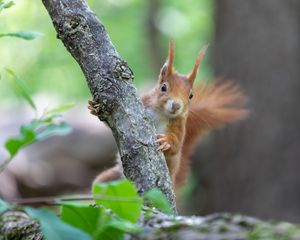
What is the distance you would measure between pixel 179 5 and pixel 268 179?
360cm

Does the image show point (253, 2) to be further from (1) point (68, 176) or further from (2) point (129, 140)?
(2) point (129, 140)

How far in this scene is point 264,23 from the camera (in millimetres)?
4754

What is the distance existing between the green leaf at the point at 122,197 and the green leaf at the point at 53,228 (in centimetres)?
5

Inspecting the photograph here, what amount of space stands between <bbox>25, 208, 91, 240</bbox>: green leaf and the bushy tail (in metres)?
1.53

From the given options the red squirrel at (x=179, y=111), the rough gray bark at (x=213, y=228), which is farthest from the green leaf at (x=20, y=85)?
the red squirrel at (x=179, y=111)

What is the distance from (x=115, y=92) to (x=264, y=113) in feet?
11.6

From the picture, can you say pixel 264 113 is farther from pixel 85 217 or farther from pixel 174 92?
pixel 85 217

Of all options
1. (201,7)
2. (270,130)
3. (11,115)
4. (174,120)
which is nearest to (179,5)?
(201,7)

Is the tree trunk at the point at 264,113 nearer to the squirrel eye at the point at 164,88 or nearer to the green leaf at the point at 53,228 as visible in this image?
the squirrel eye at the point at 164,88

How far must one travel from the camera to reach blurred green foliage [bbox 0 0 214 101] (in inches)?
282

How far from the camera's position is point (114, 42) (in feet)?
24.4

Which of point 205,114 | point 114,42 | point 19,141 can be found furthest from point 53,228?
point 114,42

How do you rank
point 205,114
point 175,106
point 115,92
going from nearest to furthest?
point 115,92 → point 175,106 → point 205,114

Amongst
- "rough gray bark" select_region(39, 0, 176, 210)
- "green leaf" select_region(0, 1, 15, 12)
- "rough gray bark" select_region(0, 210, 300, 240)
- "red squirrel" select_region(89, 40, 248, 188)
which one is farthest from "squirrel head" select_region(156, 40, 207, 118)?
"rough gray bark" select_region(0, 210, 300, 240)
